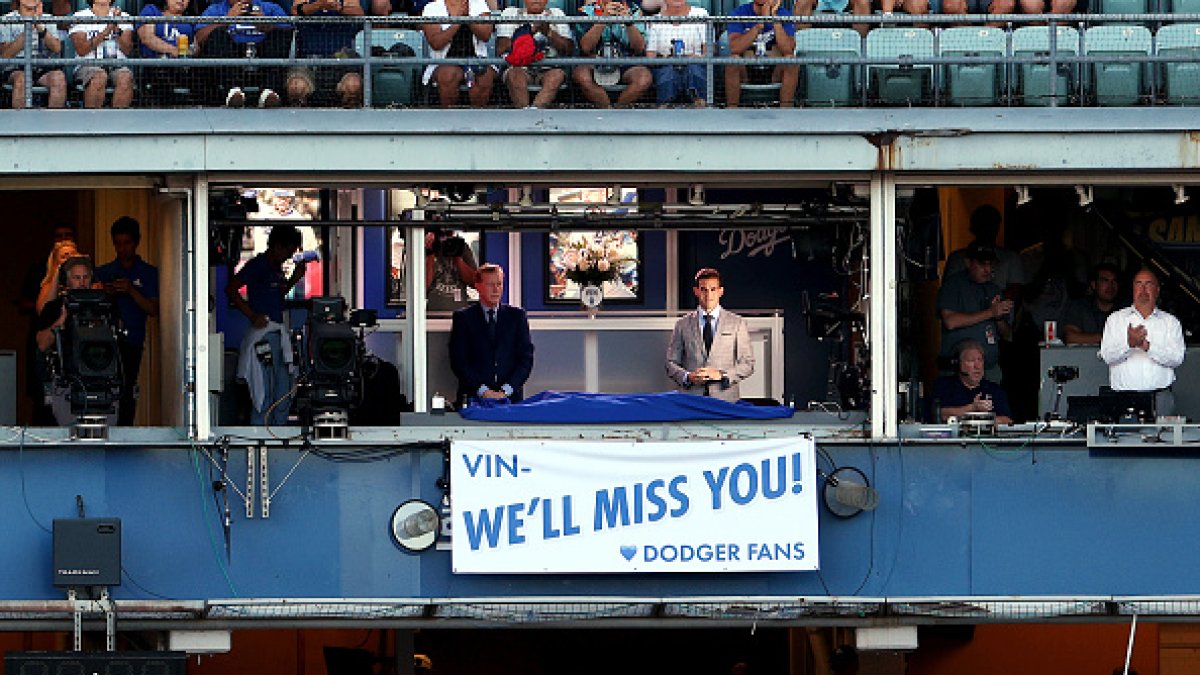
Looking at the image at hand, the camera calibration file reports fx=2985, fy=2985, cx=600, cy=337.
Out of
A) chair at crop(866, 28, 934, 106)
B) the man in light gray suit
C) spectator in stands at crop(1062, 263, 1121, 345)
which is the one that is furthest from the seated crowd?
spectator in stands at crop(1062, 263, 1121, 345)

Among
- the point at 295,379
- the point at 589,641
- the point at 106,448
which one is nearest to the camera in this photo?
the point at 106,448

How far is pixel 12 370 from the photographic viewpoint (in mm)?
20297

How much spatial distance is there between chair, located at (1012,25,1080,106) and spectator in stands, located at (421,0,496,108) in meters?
3.74

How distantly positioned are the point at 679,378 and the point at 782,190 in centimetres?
173

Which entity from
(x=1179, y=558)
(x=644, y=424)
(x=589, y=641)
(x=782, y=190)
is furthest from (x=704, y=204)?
(x=589, y=641)

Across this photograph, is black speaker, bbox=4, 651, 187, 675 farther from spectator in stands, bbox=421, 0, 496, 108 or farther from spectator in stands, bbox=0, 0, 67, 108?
spectator in stands, bbox=421, 0, 496, 108

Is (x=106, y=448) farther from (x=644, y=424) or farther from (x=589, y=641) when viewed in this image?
(x=589, y=641)

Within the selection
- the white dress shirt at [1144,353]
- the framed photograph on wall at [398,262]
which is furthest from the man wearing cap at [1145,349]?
the framed photograph on wall at [398,262]

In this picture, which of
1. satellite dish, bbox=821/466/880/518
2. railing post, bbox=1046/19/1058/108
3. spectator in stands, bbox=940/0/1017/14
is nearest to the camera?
satellite dish, bbox=821/466/880/518

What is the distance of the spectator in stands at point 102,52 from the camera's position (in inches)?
795

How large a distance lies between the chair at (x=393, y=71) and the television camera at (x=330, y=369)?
1.94 meters

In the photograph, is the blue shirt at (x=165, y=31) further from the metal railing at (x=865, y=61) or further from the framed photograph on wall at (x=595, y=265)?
the framed photograph on wall at (x=595, y=265)

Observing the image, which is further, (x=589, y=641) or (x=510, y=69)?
(x=589, y=641)

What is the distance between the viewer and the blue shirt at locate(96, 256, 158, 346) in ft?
68.3
